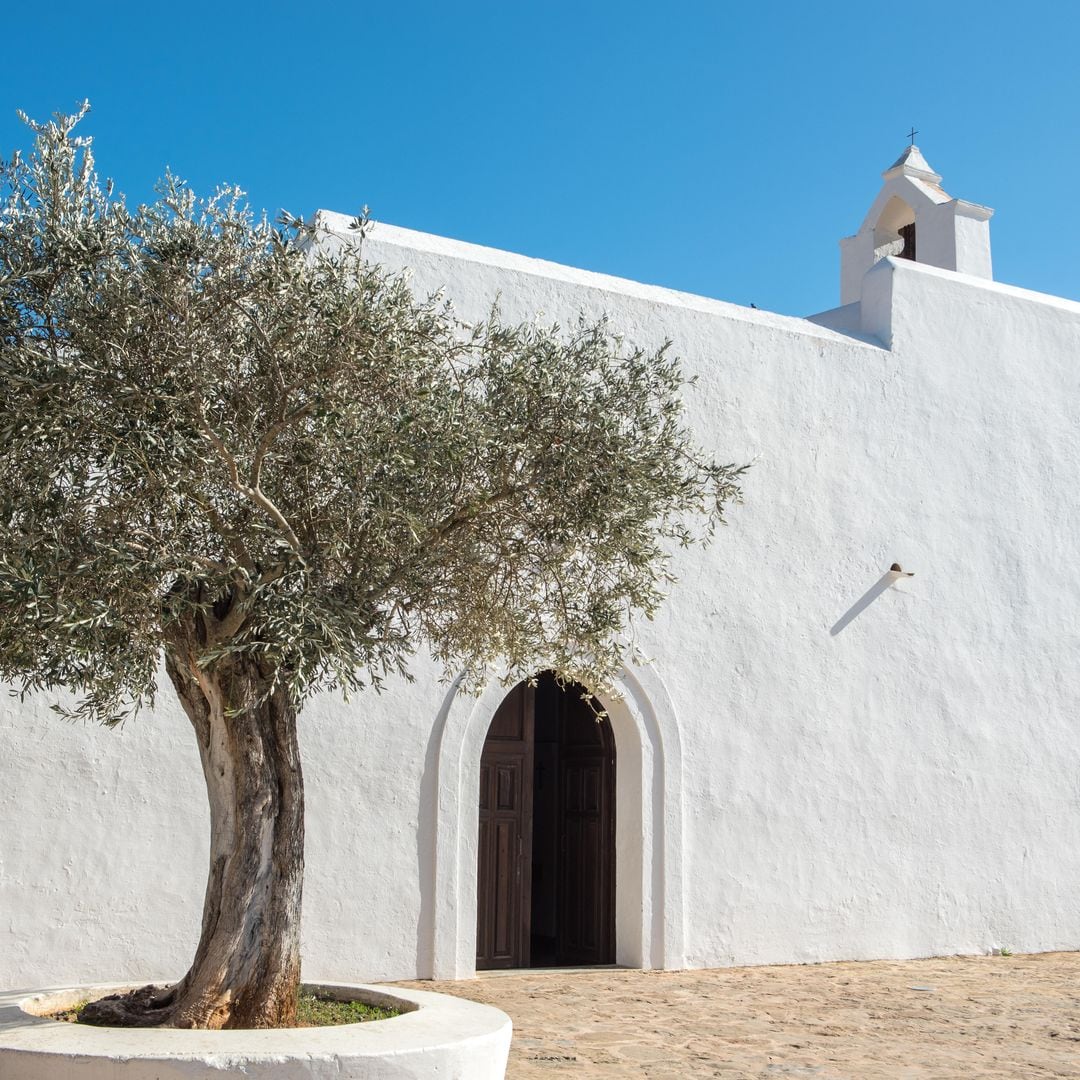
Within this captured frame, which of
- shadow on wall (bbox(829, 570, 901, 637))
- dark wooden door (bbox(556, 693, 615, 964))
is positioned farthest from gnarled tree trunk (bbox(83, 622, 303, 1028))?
shadow on wall (bbox(829, 570, 901, 637))

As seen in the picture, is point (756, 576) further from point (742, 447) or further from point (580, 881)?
point (580, 881)

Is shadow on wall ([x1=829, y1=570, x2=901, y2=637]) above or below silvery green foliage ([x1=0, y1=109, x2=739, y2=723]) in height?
above

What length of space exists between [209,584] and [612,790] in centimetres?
536

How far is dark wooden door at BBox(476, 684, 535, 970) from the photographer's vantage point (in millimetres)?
9195

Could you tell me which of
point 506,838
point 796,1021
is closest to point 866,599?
point 506,838

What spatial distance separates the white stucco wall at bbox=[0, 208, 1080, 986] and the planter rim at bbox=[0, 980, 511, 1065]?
2.34m

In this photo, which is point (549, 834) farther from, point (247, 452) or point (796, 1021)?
point (247, 452)

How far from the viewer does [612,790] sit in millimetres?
9625

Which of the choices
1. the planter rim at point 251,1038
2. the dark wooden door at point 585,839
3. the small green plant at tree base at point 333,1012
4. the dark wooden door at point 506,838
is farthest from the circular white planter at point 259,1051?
the dark wooden door at point 585,839

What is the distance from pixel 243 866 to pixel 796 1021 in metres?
3.64

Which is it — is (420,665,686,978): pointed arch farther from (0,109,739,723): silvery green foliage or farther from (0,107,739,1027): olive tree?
(0,109,739,723): silvery green foliage

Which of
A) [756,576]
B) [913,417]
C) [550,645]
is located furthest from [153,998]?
[913,417]

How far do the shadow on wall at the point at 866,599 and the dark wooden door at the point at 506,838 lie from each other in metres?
2.45

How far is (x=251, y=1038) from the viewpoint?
14.9ft
